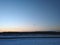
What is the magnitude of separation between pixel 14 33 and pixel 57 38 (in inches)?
13.6

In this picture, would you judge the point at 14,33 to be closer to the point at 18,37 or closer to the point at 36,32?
the point at 18,37

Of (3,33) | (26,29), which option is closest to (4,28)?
(3,33)

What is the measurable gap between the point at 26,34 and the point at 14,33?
96mm

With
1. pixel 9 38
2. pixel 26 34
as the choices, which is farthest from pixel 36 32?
pixel 9 38
